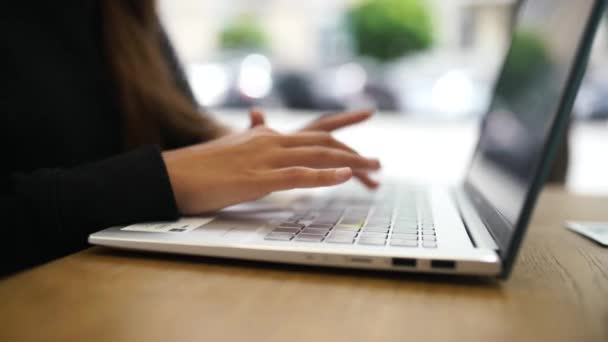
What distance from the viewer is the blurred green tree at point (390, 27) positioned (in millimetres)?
2012

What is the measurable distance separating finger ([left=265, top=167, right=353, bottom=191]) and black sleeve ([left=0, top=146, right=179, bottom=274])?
0.11 metres

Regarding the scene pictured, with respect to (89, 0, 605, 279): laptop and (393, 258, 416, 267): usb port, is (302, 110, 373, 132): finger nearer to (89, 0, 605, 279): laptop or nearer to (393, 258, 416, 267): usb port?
(89, 0, 605, 279): laptop

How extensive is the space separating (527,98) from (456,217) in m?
0.16

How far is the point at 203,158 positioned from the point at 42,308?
23 cm

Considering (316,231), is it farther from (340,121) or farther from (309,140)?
(340,121)

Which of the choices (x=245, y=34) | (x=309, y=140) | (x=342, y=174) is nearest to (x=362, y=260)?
(x=342, y=174)

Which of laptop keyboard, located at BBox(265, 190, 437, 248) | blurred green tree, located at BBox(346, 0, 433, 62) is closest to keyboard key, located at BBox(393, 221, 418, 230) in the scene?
laptop keyboard, located at BBox(265, 190, 437, 248)

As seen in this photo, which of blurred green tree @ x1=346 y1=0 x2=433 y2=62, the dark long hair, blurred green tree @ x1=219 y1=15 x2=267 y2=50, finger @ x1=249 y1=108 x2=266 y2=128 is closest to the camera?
finger @ x1=249 y1=108 x2=266 y2=128

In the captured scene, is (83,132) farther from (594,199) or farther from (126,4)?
(594,199)

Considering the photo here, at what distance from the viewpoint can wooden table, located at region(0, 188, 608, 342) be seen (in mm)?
286

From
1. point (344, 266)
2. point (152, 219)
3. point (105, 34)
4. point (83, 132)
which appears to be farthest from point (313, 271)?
point (105, 34)

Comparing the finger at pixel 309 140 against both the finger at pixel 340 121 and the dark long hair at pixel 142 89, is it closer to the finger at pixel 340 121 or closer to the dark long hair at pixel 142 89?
the finger at pixel 340 121

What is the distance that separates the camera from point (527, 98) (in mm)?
482

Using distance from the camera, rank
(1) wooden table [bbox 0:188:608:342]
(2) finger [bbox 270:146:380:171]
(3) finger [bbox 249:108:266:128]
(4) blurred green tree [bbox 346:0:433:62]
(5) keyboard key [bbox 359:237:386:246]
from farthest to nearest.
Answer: (4) blurred green tree [bbox 346:0:433:62] < (3) finger [bbox 249:108:266:128] < (2) finger [bbox 270:146:380:171] < (5) keyboard key [bbox 359:237:386:246] < (1) wooden table [bbox 0:188:608:342]
